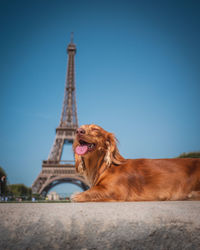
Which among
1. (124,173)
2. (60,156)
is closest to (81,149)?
(124,173)

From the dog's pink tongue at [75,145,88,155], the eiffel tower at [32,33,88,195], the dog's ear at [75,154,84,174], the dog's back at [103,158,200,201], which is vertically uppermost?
the eiffel tower at [32,33,88,195]

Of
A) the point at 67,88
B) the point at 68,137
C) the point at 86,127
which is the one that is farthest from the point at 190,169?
the point at 67,88

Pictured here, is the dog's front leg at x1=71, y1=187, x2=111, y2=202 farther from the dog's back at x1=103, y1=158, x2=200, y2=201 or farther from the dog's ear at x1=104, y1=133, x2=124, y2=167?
the dog's ear at x1=104, y1=133, x2=124, y2=167

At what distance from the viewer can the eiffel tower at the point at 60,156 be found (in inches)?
1631

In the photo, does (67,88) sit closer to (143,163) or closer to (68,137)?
(68,137)

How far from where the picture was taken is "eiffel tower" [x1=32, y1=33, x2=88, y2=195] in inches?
1631

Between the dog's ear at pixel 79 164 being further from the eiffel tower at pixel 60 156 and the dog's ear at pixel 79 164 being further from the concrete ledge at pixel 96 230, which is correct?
the eiffel tower at pixel 60 156

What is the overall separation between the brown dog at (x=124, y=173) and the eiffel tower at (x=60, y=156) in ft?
122

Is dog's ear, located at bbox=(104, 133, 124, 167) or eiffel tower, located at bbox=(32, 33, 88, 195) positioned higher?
eiffel tower, located at bbox=(32, 33, 88, 195)

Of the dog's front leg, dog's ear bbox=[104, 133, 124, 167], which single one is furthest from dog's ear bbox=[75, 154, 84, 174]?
the dog's front leg

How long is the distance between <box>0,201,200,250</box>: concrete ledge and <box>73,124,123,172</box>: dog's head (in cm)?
183

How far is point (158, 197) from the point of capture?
2867 mm

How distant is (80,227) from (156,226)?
0.38 m

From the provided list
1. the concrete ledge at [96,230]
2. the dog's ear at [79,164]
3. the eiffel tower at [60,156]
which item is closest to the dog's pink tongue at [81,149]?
the dog's ear at [79,164]
